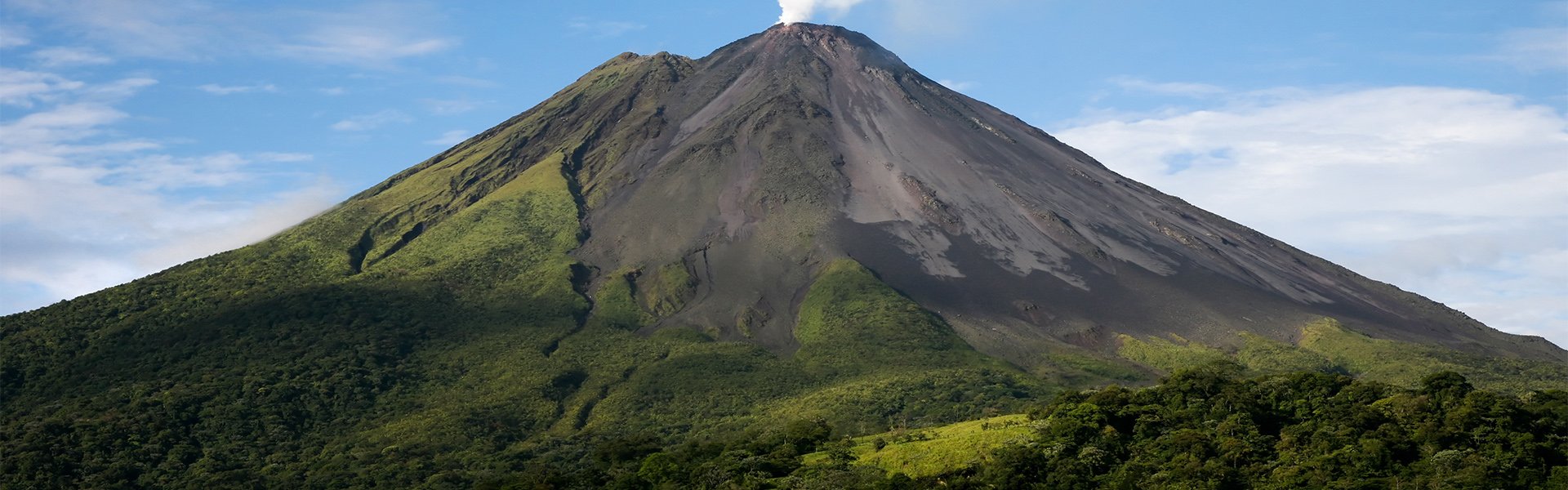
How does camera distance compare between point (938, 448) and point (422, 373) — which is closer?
point (938, 448)

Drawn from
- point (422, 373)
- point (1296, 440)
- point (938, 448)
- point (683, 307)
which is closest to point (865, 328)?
point (683, 307)

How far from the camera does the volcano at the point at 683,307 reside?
109312mm

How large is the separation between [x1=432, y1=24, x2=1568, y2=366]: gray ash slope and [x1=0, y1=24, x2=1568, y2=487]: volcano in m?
0.43

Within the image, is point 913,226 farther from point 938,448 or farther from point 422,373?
point 938,448

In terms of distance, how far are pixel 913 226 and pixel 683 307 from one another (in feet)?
85.2

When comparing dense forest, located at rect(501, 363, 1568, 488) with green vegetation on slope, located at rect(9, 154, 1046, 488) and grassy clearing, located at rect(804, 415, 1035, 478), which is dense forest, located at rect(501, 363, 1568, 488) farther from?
green vegetation on slope, located at rect(9, 154, 1046, 488)

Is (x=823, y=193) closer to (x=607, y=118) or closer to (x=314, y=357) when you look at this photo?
(x=607, y=118)

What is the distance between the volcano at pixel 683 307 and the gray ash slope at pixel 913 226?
0.43m

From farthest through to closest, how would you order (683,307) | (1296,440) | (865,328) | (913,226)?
(913,226), (683,307), (865,328), (1296,440)

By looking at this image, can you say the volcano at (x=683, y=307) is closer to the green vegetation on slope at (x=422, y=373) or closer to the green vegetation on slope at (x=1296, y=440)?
the green vegetation on slope at (x=422, y=373)

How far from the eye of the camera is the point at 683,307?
137625 mm

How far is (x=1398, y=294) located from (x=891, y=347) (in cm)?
6718

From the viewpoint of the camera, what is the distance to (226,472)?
329 ft

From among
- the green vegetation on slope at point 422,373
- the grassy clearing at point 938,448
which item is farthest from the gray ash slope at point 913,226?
the grassy clearing at point 938,448
